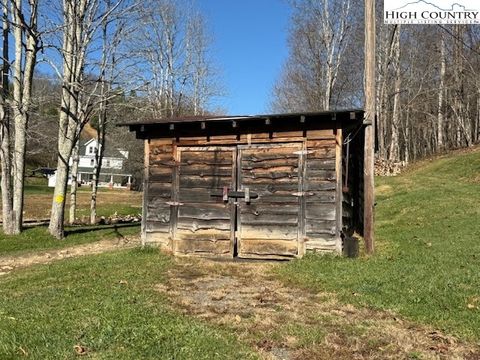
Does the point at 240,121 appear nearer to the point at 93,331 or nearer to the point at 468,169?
the point at 93,331

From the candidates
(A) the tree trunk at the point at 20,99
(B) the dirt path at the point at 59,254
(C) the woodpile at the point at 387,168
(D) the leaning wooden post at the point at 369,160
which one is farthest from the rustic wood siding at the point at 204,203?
(C) the woodpile at the point at 387,168

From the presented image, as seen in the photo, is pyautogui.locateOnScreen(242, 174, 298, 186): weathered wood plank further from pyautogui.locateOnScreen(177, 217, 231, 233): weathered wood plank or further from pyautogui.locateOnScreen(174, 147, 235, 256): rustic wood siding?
pyautogui.locateOnScreen(177, 217, 231, 233): weathered wood plank

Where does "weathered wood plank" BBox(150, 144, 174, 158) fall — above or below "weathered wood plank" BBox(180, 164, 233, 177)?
above

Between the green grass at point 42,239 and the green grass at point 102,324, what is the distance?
20.8 ft

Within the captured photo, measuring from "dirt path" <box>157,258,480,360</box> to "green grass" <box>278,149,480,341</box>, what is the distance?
1.29 ft

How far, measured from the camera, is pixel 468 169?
25.0 m

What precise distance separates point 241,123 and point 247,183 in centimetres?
140

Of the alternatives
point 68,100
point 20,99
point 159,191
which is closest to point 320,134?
point 159,191

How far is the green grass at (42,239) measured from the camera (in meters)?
14.8

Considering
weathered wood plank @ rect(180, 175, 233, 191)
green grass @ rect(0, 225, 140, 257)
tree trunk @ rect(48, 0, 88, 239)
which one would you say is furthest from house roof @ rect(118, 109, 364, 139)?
tree trunk @ rect(48, 0, 88, 239)

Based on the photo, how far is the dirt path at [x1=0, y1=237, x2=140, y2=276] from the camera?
12.2m

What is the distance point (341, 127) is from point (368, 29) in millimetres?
2354

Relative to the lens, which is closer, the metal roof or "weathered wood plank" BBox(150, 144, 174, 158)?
the metal roof

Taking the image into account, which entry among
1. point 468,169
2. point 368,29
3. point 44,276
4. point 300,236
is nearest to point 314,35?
point 468,169
